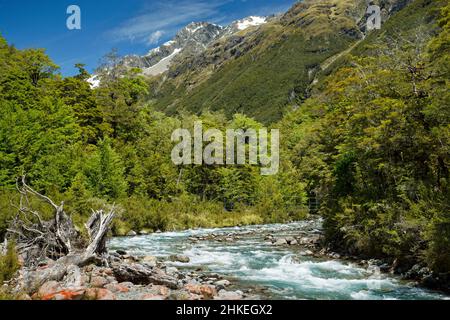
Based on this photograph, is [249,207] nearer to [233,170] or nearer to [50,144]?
[233,170]

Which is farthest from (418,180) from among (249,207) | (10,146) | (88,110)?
(88,110)

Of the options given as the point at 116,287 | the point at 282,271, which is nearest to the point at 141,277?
the point at 116,287

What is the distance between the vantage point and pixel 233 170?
2105 inches

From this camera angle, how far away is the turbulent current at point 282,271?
13.1 metres

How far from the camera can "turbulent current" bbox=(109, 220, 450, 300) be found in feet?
43.0

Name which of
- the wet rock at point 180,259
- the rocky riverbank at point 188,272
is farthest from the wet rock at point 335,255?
the wet rock at point 180,259

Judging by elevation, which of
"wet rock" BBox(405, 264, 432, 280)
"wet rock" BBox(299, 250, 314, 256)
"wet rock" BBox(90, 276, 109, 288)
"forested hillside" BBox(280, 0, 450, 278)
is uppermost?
"forested hillside" BBox(280, 0, 450, 278)

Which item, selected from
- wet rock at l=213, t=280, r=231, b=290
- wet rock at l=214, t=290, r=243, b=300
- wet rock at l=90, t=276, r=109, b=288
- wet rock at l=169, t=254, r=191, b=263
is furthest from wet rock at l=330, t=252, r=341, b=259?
wet rock at l=90, t=276, r=109, b=288

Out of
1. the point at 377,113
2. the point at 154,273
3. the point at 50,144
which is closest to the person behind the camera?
the point at 154,273

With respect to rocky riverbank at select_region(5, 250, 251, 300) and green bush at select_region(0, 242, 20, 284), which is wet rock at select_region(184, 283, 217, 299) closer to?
rocky riverbank at select_region(5, 250, 251, 300)

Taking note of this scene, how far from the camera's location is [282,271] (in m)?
17.0

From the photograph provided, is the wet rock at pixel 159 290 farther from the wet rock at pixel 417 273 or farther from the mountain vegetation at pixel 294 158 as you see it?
the wet rock at pixel 417 273

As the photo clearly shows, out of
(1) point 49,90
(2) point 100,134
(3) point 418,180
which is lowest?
(3) point 418,180
